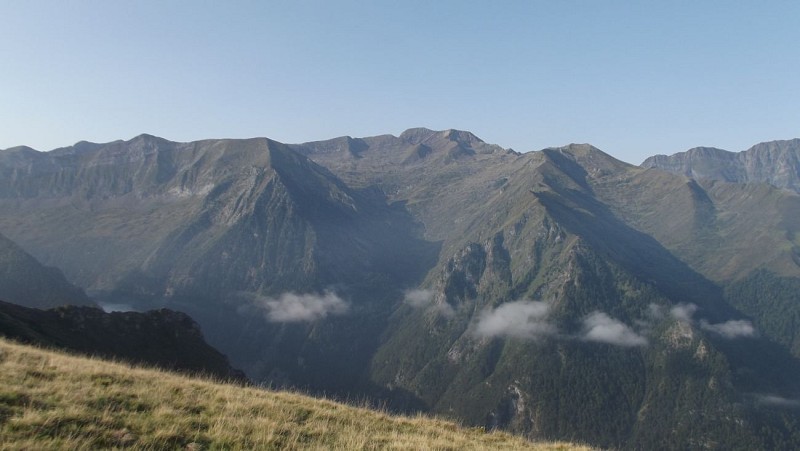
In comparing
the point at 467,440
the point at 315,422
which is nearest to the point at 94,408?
the point at 315,422

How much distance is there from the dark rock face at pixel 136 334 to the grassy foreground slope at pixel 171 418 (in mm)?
68255

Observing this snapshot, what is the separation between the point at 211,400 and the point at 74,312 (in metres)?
102

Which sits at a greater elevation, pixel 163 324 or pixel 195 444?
pixel 195 444

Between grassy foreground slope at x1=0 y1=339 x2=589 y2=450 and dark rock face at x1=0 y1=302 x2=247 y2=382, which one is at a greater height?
grassy foreground slope at x1=0 y1=339 x2=589 y2=450

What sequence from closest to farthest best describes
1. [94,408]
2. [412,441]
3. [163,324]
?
[94,408] < [412,441] < [163,324]

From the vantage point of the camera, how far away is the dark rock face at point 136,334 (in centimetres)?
9156

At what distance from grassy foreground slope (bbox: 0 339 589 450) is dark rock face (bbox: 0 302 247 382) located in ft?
224

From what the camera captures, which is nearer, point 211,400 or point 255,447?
point 255,447

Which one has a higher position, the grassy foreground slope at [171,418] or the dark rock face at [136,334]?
the grassy foreground slope at [171,418]

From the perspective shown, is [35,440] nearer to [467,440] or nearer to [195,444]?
[195,444]

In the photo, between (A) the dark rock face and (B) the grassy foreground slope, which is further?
(A) the dark rock face

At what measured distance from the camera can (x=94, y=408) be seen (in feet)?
60.6

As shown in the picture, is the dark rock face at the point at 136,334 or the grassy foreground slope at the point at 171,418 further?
the dark rock face at the point at 136,334

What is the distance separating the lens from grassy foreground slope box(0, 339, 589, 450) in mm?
15969
